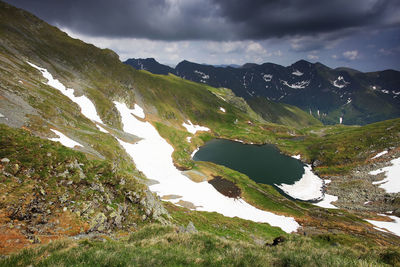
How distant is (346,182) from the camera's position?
84.1m

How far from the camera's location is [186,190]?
179 ft

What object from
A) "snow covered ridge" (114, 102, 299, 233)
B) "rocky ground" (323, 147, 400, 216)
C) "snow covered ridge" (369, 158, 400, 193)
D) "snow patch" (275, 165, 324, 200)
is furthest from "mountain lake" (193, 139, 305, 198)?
"snow covered ridge" (369, 158, 400, 193)

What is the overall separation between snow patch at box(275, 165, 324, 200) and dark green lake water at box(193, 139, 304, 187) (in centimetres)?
277

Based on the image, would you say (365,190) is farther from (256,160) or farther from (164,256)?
(164,256)

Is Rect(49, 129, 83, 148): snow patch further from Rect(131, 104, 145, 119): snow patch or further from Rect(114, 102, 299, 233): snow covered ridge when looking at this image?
Rect(131, 104, 145, 119): snow patch

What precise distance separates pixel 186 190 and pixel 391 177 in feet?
280

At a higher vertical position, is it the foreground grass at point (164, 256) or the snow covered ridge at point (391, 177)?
the snow covered ridge at point (391, 177)

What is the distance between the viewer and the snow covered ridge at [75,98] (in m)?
73.3

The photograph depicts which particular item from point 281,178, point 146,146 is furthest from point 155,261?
point 281,178

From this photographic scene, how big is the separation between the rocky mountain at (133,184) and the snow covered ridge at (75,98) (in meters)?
0.71

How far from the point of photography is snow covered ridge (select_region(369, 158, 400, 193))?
70.5 m

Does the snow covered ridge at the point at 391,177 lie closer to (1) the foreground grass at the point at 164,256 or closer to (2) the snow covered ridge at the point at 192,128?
(1) the foreground grass at the point at 164,256

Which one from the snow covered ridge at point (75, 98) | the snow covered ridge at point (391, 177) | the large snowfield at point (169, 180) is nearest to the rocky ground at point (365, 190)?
the snow covered ridge at point (391, 177)

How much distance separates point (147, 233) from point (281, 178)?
85.5m
